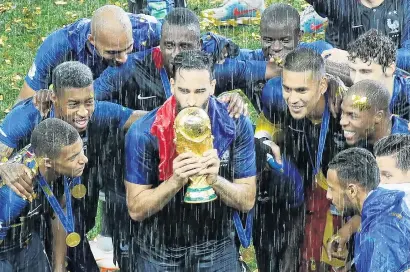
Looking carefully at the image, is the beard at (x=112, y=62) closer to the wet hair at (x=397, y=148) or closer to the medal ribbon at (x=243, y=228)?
the medal ribbon at (x=243, y=228)

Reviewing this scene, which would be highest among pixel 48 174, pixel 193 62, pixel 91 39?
pixel 193 62

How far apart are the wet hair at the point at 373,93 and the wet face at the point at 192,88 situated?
0.90m

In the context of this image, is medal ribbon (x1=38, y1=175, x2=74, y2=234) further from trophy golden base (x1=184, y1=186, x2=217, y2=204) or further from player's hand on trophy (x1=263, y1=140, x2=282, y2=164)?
player's hand on trophy (x1=263, y1=140, x2=282, y2=164)

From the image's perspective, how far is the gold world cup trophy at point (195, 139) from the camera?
16.7ft

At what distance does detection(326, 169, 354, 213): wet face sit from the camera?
5438 mm

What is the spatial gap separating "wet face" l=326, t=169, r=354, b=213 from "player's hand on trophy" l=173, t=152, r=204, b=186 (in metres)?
0.83

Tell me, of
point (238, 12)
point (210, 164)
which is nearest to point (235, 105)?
point (210, 164)

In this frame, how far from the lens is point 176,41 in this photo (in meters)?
6.42

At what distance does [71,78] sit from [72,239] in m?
0.95

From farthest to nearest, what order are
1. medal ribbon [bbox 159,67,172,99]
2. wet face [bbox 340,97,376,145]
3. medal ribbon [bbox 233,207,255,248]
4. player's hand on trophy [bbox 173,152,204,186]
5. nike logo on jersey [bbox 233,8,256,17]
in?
nike logo on jersey [bbox 233,8,256,17]
medal ribbon [bbox 159,67,172,99]
wet face [bbox 340,97,376,145]
medal ribbon [bbox 233,207,255,248]
player's hand on trophy [bbox 173,152,204,186]

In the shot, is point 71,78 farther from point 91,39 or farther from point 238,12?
point 238,12

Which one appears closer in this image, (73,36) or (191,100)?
(191,100)

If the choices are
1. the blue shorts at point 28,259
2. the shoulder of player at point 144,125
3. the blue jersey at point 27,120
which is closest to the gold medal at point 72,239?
the blue shorts at point 28,259

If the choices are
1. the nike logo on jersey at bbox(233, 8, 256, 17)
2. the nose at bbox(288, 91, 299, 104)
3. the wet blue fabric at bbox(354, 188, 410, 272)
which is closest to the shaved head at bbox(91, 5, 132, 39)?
the nose at bbox(288, 91, 299, 104)
